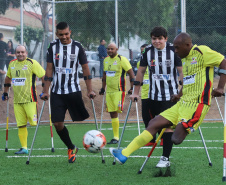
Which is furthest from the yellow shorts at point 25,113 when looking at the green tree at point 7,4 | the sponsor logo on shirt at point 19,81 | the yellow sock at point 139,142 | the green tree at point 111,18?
the green tree at point 111,18

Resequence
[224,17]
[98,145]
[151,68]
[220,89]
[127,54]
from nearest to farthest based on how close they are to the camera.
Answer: [220,89] → [98,145] → [151,68] → [224,17] → [127,54]

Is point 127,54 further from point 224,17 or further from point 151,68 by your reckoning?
point 151,68

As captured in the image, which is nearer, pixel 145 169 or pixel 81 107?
pixel 145 169

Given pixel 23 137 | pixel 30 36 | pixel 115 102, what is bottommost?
pixel 23 137

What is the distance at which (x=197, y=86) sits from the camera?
6.70 meters

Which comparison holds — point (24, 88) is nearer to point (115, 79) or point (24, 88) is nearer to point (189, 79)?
point (115, 79)

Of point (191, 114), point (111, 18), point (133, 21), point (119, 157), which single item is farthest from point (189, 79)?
point (111, 18)

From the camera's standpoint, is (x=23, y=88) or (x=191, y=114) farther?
(x=23, y=88)

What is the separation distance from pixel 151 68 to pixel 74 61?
3.98 feet

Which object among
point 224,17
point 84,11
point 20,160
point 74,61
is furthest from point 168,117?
point 84,11

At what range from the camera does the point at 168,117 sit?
6824 mm

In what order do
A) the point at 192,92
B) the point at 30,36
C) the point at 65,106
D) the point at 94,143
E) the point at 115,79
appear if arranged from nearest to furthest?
1. the point at 192,92
2. the point at 94,143
3. the point at 65,106
4. the point at 115,79
5. the point at 30,36

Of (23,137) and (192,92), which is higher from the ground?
(192,92)

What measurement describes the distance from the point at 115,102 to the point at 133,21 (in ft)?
18.3
